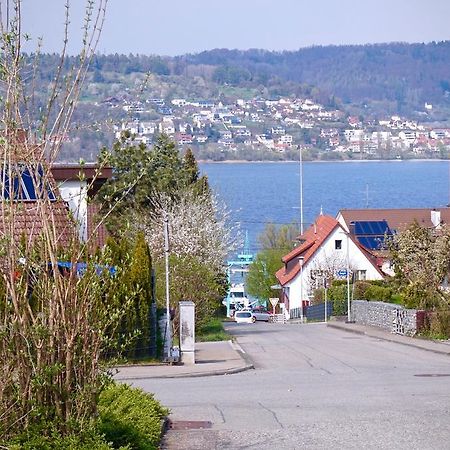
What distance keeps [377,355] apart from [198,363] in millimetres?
5211

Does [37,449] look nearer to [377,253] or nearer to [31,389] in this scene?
[31,389]

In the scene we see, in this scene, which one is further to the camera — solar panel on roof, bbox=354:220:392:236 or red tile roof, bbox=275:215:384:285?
solar panel on roof, bbox=354:220:392:236

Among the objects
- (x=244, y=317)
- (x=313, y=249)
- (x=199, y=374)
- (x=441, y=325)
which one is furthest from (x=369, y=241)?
(x=199, y=374)

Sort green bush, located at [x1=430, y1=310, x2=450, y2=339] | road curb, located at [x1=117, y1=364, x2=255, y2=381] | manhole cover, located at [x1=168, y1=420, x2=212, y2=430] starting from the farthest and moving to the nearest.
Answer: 1. green bush, located at [x1=430, y1=310, x2=450, y2=339]
2. road curb, located at [x1=117, y1=364, x2=255, y2=381]
3. manhole cover, located at [x1=168, y1=420, x2=212, y2=430]

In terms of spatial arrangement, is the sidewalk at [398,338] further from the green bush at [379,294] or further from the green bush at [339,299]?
the green bush at [339,299]

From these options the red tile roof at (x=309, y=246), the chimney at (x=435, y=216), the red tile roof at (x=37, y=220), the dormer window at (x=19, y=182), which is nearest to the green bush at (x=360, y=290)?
the red tile roof at (x=309, y=246)

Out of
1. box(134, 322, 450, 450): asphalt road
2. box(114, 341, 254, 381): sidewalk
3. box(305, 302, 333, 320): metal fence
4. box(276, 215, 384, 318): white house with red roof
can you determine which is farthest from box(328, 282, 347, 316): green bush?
box(134, 322, 450, 450): asphalt road

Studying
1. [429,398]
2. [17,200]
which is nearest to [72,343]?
[17,200]

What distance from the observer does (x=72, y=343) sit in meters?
9.20

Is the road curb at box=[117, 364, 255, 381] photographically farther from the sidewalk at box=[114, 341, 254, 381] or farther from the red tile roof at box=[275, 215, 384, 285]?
the red tile roof at box=[275, 215, 384, 285]

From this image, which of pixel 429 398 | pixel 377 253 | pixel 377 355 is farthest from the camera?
pixel 377 253

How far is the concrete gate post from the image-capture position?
25156 millimetres

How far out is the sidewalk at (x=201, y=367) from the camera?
2245 cm

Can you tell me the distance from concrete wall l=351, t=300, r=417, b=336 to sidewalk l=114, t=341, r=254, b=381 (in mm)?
8738
